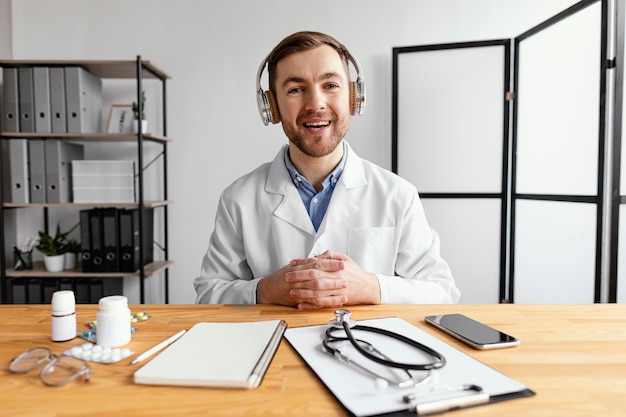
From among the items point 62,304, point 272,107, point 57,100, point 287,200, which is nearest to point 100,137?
point 57,100

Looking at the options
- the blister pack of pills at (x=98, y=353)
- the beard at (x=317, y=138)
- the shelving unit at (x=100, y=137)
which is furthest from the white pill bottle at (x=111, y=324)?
the shelving unit at (x=100, y=137)

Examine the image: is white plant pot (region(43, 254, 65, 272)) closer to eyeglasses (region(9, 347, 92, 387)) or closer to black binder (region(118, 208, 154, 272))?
black binder (region(118, 208, 154, 272))

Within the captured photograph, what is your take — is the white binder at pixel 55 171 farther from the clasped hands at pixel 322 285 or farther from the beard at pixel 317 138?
the clasped hands at pixel 322 285

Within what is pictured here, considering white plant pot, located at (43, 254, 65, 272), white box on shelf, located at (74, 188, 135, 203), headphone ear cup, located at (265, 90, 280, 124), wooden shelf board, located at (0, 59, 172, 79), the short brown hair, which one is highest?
wooden shelf board, located at (0, 59, 172, 79)

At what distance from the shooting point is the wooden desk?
565 millimetres

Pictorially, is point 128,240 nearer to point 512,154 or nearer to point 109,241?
point 109,241

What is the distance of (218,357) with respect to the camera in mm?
701

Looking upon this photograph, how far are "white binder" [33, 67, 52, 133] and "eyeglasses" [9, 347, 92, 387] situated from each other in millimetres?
2392

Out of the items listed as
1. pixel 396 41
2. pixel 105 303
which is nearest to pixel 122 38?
pixel 396 41

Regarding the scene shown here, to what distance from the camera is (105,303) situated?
0.78 m

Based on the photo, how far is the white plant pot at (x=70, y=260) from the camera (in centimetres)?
288

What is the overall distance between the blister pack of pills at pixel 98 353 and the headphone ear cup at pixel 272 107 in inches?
37.1

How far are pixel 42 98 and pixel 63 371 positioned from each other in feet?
8.26

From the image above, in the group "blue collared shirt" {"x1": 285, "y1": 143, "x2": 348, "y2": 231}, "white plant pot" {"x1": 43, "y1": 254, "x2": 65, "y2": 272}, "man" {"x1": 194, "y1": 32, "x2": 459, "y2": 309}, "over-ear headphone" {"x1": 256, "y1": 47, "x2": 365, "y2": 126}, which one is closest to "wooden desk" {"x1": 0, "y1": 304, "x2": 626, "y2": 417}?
"man" {"x1": 194, "y1": 32, "x2": 459, "y2": 309}
